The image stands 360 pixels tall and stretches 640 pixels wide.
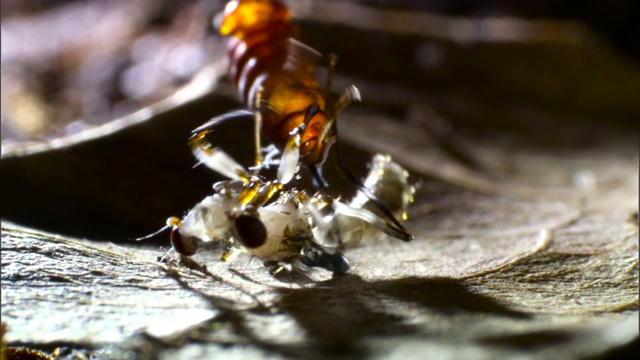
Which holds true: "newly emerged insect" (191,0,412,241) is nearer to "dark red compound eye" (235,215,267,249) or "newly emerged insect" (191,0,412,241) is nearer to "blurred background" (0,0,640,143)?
"dark red compound eye" (235,215,267,249)

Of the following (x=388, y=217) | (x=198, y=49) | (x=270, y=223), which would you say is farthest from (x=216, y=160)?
(x=198, y=49)

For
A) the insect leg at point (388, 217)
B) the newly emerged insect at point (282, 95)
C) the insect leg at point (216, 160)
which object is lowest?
the insect leg at point (216, 160)

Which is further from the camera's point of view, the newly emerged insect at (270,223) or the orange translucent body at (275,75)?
the orange translucent body at (275,75)

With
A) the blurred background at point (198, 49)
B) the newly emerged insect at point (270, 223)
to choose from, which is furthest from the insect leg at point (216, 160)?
the blurred background at point (198, 49)

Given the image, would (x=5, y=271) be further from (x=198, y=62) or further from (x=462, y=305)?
(x=198, y=62)

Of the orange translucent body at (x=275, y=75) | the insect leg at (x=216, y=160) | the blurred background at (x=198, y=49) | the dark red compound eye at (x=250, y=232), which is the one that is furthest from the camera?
the blurred background at (x=198, y=49)

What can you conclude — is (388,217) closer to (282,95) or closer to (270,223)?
Answer: (270,223)

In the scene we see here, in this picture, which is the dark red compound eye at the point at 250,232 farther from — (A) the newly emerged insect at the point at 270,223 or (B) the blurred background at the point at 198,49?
(B) the blurred background at the point at 198,49
